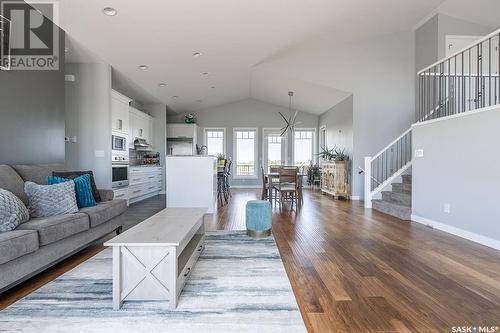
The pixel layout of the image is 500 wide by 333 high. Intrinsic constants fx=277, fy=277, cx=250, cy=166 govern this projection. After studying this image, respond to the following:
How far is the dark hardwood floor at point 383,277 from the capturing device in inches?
66.3

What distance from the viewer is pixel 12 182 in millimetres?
2615

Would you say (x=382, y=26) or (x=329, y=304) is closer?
(x=329, y=304)

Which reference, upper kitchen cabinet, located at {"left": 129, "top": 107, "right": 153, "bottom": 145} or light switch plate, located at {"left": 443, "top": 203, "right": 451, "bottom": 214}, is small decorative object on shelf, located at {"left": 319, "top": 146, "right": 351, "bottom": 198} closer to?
light switch plate, located at {"left": 443, "top": 203, "right": 451, "bottom": 214}

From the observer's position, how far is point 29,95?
3322 mm

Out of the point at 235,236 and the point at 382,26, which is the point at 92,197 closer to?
the point at 235,236

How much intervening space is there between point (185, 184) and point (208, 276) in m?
3.02

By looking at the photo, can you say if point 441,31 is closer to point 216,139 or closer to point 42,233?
point 216,139

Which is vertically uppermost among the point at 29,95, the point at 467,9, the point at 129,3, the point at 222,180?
the point at 467,9

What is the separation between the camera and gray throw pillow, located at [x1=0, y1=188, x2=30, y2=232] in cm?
205

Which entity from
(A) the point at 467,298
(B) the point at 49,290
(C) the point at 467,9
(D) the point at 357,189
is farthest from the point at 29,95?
(C) the point at 467,9

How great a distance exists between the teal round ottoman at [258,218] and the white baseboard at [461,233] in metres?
2.48

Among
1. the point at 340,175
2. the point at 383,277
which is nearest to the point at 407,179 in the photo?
the point at 340,175

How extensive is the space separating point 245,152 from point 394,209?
249 inches

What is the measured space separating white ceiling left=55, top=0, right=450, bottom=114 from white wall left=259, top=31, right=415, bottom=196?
388mm
